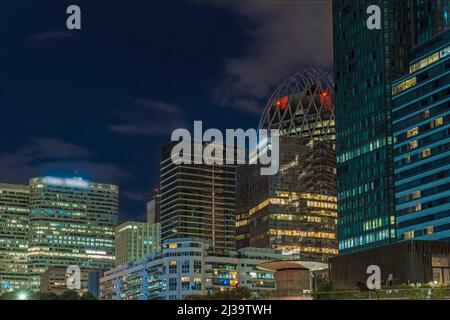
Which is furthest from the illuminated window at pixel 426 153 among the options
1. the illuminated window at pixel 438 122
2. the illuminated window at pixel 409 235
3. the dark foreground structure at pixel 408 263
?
the dark foreground structure at pixel 408 263

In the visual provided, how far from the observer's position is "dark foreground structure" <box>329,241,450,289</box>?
139m

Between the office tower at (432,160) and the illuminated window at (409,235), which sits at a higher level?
the office tower at (432,160)

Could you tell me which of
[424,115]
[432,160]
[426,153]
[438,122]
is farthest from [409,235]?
[424,115]

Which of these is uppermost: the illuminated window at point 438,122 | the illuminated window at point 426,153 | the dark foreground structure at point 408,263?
the illuminated window at point 438,122

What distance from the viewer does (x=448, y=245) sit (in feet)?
460

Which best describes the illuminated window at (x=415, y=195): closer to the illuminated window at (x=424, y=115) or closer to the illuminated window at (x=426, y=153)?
the illuminated window at (x=426, y=153)

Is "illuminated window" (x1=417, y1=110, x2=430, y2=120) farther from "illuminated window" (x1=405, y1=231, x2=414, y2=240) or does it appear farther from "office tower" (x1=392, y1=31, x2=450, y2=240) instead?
"illuminated window" (x1=405, y1=231, x2=414, y2=240)

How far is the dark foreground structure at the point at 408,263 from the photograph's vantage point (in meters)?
139

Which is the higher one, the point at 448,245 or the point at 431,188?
the point at 431,188
